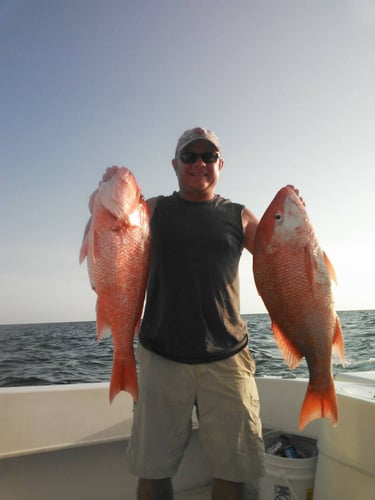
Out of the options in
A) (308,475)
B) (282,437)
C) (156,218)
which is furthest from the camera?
(282,437)

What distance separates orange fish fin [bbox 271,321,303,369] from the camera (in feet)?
7.66

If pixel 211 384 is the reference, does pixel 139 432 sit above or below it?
below

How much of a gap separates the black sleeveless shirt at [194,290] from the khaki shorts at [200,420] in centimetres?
11

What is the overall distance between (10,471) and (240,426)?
2.14 metres

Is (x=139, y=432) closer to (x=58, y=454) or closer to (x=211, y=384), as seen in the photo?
(x=211, y=384)

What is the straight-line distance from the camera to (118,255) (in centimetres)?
221

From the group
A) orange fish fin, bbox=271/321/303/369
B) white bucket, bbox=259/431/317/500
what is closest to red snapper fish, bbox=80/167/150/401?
orange fish fin, bbox=271/321/303/369

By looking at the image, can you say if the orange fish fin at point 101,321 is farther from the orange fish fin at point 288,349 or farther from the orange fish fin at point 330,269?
the orange fish fin at point 330,269

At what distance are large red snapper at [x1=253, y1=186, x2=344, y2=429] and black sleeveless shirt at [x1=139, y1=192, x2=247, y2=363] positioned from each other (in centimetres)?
39

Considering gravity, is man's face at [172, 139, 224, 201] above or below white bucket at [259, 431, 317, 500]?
above

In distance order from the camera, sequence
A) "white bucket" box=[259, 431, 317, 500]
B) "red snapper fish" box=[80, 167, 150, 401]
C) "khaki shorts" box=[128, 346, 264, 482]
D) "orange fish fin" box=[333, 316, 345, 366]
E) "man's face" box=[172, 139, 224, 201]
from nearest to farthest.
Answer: "red snapper fish" box=[80, 167, 150, 401] → "orange fish fin" box=[333, 316, 345, 366] → "khaki shorts" box=[128, 346, 264, 482] → "man's face" box=[172, 139, 224, 201] → "white bucket" box=[259, 431, 317, 500]

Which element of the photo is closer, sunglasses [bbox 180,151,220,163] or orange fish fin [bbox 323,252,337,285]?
orange fish fin [bbox 323,252,337,285]

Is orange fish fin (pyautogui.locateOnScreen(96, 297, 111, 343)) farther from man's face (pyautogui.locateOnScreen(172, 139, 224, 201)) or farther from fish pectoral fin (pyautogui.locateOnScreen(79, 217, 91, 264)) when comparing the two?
man's face (pyautogui.locateOnScreen(172, 139, 224, 201))

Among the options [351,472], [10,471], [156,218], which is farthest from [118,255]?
[10,471]
